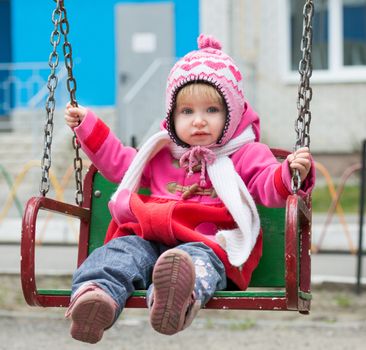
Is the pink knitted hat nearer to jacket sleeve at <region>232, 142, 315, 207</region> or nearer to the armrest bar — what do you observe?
jacket sleeve at <region>232, 142, 315, 207</region>

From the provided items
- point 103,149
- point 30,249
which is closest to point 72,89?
point 103,149

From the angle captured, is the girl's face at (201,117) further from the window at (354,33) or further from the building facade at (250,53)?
the window at (354,33)

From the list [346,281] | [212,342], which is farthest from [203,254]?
[346,281]

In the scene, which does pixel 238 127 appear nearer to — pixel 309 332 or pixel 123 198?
pixel 123 198

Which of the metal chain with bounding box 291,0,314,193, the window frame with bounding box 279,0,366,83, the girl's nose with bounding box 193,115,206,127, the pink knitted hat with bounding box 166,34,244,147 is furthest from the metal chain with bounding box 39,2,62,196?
the window frame with bounding box 279,0,366,83

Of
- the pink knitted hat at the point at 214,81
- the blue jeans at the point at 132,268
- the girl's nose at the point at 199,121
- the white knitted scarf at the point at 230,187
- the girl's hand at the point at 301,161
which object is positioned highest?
the pink knitted hat at the point at 214,81

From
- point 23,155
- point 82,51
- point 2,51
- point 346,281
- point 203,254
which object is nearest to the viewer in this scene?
point 203,254

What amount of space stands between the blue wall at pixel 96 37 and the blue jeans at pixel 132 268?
41.3ft

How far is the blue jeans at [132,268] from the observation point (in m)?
3.75

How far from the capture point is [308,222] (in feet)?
13.3

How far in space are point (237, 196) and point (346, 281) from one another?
168 inches

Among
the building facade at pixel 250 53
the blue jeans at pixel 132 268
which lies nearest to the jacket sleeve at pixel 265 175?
the blue jeans at pixel 132 268

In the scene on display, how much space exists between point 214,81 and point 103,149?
1.94 feet

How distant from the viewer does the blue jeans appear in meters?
3.75
